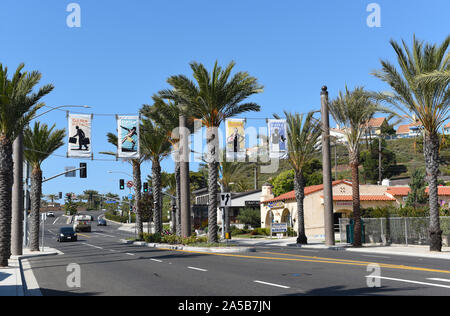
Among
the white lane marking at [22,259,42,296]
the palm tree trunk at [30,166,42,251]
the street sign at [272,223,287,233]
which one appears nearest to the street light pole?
the palm tree trunk at [30,166,42,251]

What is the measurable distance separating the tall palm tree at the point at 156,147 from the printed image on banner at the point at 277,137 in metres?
9.70

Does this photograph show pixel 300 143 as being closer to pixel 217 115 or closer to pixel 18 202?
pixel 217 115

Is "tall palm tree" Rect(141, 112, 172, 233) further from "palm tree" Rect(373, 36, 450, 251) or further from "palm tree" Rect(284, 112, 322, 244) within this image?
"palm tree" Rect(373, 36, 450, 251)

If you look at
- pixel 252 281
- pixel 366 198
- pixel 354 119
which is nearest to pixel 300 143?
pixel 354 119

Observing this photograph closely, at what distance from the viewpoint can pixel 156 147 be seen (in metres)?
42.3

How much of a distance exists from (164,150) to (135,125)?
38.0 ft

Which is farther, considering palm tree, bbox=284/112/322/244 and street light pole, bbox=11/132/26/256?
palm tree, bbox=284/112/322/244

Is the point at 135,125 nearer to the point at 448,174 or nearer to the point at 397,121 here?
the point at 397,121

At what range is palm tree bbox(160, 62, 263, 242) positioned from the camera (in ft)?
100.0

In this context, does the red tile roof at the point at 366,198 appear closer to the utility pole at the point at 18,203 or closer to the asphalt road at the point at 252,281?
Result: the utility pole at the point at 18,203

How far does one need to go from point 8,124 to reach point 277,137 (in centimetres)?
1963

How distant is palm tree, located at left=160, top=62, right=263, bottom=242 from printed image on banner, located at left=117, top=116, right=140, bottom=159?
3558 millimetres

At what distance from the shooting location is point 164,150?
43000 mm
